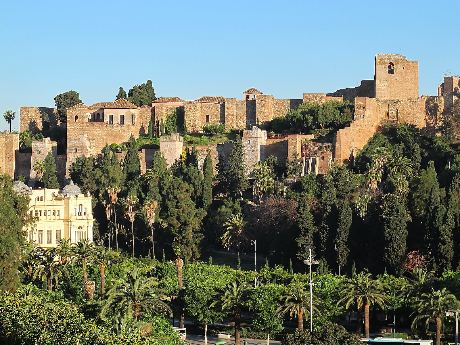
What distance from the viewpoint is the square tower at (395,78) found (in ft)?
288

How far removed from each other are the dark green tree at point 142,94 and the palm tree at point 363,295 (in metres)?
41.2

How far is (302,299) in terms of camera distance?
56.2 metres

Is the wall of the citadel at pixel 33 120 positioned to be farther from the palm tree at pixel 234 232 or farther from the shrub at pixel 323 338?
the shrub at pixel 323 338

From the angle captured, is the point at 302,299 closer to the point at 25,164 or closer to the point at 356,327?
the point at 356,327

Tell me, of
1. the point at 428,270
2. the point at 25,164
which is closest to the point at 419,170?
the point at 428,270

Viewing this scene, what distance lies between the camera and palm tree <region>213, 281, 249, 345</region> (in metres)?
57.0

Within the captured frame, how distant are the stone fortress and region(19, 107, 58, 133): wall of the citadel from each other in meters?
0.07

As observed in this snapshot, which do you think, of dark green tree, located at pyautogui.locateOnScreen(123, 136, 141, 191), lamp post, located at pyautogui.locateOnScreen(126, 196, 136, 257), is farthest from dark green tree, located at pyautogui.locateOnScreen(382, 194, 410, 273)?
dark green tree, located at pyautogui.locateOnScreen(123, 136, 141, 191)

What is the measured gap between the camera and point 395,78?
88375mm

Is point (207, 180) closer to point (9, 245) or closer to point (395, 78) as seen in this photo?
point (395, 78)

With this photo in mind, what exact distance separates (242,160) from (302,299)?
2675cm

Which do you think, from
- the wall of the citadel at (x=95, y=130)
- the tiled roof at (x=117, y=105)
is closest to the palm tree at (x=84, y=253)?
the wall of the citadel at (x=95, y=130)

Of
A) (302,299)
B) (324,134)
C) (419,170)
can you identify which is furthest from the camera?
(324,134)

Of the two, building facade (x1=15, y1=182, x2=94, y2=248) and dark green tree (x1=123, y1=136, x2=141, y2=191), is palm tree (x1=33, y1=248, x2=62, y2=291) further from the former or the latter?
dark green tree (x1=123, y1=136, x2=141, y2=191)
